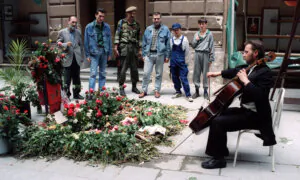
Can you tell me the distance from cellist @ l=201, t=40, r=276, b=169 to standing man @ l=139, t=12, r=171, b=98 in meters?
4.01

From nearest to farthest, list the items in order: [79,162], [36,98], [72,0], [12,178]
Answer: [12,178]
[79,162]
[36,98]
[72,0]

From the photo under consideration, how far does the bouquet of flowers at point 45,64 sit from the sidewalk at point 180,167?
2.04 m

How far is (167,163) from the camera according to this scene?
4.61m

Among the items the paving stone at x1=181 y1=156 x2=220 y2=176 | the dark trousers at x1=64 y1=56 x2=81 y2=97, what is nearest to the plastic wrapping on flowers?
the paving stone at x1=181 y1=156 x2=220 y2=176

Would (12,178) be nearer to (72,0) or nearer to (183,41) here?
(183,41)

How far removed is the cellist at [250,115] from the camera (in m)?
4.16

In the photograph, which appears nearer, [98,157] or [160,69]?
[98,157]

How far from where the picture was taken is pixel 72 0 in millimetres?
11070

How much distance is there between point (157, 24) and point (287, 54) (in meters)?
3.15

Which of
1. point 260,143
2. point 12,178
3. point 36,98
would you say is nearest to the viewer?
point 12,178

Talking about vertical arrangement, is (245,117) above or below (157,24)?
below

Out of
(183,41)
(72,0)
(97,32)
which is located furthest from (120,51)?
(72,0)

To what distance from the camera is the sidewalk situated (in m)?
4.23

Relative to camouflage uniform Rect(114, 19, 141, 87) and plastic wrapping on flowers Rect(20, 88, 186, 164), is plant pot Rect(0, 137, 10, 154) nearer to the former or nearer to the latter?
plastic wrapping on flowers Rect(20, 88, 186, 164)
